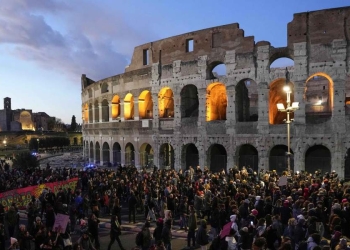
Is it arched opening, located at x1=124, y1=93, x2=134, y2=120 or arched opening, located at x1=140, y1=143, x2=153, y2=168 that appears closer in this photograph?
arched opening, located at x1=140, y1=143, x2=153, y2=168

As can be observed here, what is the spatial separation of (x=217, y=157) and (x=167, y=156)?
23.2 feet

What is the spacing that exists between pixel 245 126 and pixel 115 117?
17.2m

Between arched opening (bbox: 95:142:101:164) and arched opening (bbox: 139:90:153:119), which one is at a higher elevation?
arched opening (bbox: 139:90:153:119)

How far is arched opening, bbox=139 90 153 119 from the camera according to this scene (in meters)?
35.9

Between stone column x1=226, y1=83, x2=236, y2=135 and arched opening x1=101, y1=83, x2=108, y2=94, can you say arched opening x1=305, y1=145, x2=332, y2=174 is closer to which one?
stone column x1=226, y1=83, x2=236, y2=135

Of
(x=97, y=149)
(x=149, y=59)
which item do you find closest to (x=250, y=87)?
(x=149, y=59)

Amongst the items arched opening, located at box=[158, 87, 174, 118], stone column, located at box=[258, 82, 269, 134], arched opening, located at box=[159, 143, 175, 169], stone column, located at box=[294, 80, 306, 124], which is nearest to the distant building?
arched opening, located at box=[159, 143, 175, 169]

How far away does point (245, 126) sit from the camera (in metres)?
28.3

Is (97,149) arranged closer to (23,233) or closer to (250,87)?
(250,87)

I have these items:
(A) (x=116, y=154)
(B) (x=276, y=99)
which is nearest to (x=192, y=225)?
(B) (x=276, y=99)

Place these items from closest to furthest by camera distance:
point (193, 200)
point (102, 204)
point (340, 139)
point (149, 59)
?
point (193, 200), point (102, 204), point (340, 139), point (149, 59)

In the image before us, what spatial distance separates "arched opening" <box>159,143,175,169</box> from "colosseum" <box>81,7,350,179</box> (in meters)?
0.10

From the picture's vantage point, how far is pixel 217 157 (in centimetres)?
3066

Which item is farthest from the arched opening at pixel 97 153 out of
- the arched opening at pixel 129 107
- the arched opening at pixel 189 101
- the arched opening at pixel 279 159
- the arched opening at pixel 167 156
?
the arched opening at pixel 279 159
